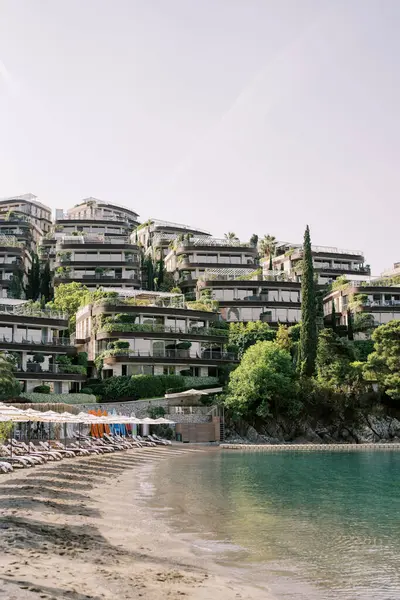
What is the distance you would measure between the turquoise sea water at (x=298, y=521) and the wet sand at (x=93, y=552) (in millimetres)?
1052

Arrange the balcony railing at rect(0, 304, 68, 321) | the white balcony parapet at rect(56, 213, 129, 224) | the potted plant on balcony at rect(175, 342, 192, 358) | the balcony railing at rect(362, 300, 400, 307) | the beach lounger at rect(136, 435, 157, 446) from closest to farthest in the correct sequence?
1. the beach lounger at rect(136, 435, 157, 446)
2. the balcony railing at rect(0, 304, 68, 321)
3. the potted plant on balcony at rect(175, 342, 192, 358)
4. the balcony railing at rect(362, 300, 400, 307)
5. the white balcony parapet at rect(56, 213, 129, 224)

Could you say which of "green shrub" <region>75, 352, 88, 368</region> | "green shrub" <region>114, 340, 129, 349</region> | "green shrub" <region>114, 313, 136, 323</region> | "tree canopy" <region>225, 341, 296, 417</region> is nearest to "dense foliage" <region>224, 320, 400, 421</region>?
"tree canopy" <region>225, 341, 296, 417</region>

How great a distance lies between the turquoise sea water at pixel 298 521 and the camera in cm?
1491

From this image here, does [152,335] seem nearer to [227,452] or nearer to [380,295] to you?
[227,452]

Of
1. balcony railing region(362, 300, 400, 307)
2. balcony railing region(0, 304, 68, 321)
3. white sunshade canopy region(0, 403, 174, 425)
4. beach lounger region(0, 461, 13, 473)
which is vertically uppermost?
balcony railing region(362, 300, 400, 307)

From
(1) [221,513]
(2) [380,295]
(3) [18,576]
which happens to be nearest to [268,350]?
(2) [380,295]

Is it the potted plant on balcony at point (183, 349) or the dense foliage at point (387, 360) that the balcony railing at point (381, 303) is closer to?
the dense foliage at point (387, 360)

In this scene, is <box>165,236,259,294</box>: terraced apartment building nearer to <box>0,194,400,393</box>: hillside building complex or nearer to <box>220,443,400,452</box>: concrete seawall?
<box>0,194,400,393</box>: hillside building complex

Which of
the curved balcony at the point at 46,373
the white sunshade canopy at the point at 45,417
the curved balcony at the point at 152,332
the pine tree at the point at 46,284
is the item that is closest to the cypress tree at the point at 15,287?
the pine tree at the point at 46,284

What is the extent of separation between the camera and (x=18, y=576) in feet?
40.4

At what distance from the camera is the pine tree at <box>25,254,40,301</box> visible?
112m

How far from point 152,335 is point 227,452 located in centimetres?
2205

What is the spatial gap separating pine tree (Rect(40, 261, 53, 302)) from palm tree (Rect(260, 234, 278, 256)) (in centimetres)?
4067

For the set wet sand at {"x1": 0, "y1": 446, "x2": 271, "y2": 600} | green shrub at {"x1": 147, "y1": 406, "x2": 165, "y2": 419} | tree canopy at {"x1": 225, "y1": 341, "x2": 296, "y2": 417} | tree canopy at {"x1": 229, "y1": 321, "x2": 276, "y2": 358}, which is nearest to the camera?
wet sand at {"x1": 0, "y1": 446, "x2": 271, "y2": 600}
